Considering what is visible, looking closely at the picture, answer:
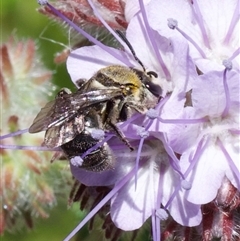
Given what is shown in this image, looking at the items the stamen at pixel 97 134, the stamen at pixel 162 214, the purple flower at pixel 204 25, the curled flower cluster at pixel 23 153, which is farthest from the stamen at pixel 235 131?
the curled flower cluster at pixel 23 153

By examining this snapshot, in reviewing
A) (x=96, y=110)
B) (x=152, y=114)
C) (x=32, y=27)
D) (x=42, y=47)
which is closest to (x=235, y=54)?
(x=152, y=114)

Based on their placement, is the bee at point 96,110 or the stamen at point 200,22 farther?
the stamen at point 200,22

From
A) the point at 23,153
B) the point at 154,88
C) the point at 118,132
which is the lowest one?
the point at 23,153

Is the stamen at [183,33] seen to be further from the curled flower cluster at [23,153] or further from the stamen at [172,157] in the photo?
the curled flower cluster at [23,153]

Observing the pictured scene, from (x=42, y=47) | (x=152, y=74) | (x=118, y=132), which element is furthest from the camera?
(x=42, y=47)

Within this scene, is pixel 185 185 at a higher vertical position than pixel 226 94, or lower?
lower

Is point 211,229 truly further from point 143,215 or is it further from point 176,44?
point 176,44

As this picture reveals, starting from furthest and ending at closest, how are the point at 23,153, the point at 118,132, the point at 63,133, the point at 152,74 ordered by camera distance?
the point at 23,153
the point at 152,74
the point at 118,132
the point at 63,133

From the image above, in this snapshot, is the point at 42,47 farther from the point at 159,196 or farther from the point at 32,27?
the point at 159,196

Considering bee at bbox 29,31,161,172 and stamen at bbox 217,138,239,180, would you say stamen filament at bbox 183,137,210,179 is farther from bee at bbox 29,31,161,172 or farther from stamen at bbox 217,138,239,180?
bee at bbox 29,31,161,172
